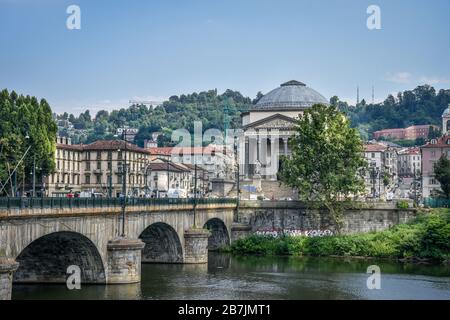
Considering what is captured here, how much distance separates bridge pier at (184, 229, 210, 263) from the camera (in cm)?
8131

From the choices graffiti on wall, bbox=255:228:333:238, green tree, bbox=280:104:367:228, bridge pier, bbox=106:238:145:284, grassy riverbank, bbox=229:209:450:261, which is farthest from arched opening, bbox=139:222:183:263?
green tree, bbox=280:104:367:228

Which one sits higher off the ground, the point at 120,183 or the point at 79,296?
the point at 120,183

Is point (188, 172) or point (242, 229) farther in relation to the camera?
point (188, 172)

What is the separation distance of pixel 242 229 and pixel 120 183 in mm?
43661

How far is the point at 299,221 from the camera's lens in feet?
344

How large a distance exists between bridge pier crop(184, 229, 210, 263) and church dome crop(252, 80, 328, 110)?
7366 cm

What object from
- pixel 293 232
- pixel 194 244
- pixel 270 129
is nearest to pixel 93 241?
pixel 194 244

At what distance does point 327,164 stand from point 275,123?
169 feet

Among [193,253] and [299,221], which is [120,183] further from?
[193,253]

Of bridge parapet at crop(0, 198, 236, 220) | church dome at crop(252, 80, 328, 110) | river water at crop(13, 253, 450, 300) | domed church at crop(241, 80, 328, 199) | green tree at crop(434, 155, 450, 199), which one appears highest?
church dome at crop(252, 80, 328, 110)

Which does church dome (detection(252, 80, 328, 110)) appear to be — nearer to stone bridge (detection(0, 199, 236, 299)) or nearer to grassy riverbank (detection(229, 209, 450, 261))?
grassy riverbank (detection(229, 209, 450, 261))
